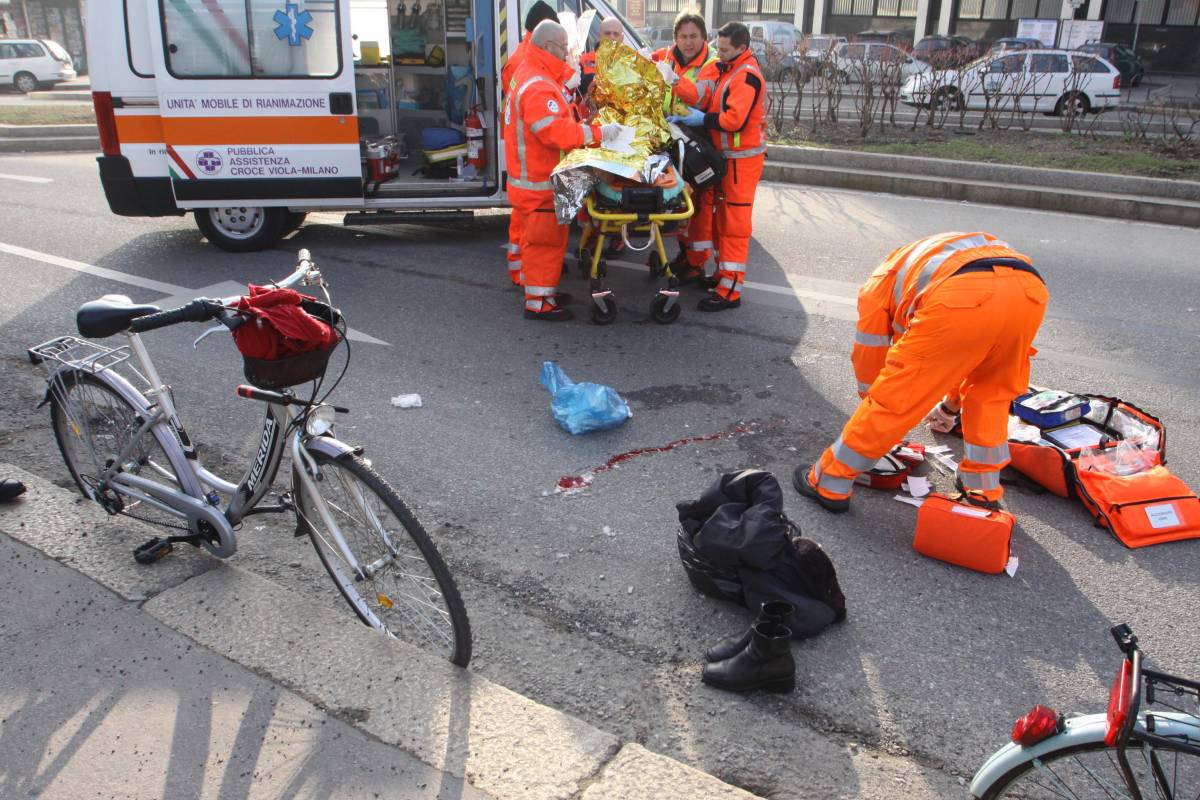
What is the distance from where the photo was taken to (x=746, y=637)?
3104mm

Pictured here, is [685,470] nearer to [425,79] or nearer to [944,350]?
[944,350]

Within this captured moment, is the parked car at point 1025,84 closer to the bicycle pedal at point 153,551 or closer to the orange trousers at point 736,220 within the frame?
the orange trousers at point 736,220

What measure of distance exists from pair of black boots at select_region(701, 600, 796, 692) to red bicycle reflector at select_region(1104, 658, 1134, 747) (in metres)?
1.07

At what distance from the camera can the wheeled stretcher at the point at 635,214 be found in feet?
20.9

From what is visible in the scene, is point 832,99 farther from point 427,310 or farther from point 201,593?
point 201,593

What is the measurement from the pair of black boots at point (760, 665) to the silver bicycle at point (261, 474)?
2.70ft

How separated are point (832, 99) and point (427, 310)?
10.6m

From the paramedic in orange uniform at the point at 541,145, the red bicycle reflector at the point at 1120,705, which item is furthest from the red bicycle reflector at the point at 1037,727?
the paramedic in orange uniform at the point at 541,145

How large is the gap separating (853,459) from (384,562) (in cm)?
204

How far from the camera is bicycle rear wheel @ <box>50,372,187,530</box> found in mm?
3539

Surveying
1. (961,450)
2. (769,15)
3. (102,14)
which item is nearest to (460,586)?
(961,450)

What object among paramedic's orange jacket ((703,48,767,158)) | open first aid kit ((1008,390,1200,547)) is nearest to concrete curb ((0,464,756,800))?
open first aid kit ((1008,390,1200,547))

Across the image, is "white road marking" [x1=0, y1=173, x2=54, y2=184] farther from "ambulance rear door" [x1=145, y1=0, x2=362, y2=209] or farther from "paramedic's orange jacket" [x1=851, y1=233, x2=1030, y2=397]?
"paramedic's orange jacket" [x1=851, y1=233, x2=1030, y2=397]

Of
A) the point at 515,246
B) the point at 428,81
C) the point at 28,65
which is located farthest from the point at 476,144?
the point at 28,65
